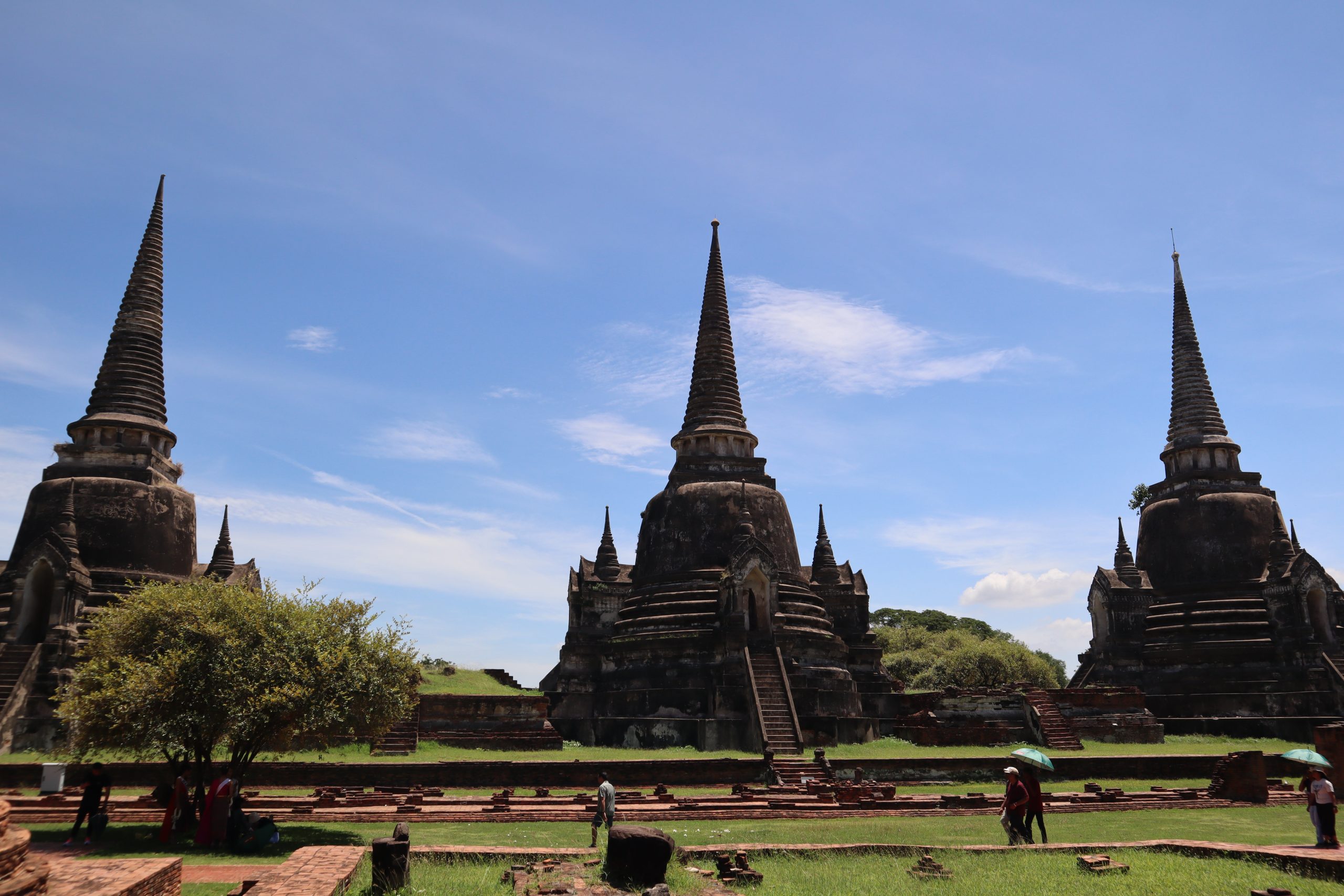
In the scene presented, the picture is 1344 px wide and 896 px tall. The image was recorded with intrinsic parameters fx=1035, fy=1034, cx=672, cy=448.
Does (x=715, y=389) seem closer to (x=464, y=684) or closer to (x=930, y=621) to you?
(x=464, y=684)

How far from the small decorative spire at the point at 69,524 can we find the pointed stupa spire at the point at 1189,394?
4054 cm

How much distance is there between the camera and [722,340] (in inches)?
1608

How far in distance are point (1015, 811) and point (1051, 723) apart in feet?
57.3

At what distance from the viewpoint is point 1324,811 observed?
14.0m

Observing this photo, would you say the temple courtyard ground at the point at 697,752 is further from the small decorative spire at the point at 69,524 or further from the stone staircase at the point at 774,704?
the small decorative spire at the point at 69,524

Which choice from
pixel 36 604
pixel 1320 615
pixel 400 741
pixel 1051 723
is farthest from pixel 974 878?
pixel 1320 615

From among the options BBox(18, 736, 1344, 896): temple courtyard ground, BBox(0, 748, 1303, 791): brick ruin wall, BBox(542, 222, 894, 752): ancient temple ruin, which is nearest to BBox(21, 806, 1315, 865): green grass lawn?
BBox(18, 736, 1344, 896): temple courtyard ground

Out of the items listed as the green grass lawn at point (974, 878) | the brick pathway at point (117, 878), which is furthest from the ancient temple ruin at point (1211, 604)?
the brick pathway at point (117, 878)

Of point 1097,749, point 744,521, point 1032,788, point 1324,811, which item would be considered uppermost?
point 744,521

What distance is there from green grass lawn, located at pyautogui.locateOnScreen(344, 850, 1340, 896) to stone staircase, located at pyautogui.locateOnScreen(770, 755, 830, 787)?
9887 millimetres

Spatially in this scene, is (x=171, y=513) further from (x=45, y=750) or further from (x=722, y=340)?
(x=722, y=340)

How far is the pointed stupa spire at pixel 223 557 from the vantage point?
127ft

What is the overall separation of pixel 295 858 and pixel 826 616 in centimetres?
2713

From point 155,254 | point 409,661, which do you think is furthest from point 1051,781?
point 155,254
